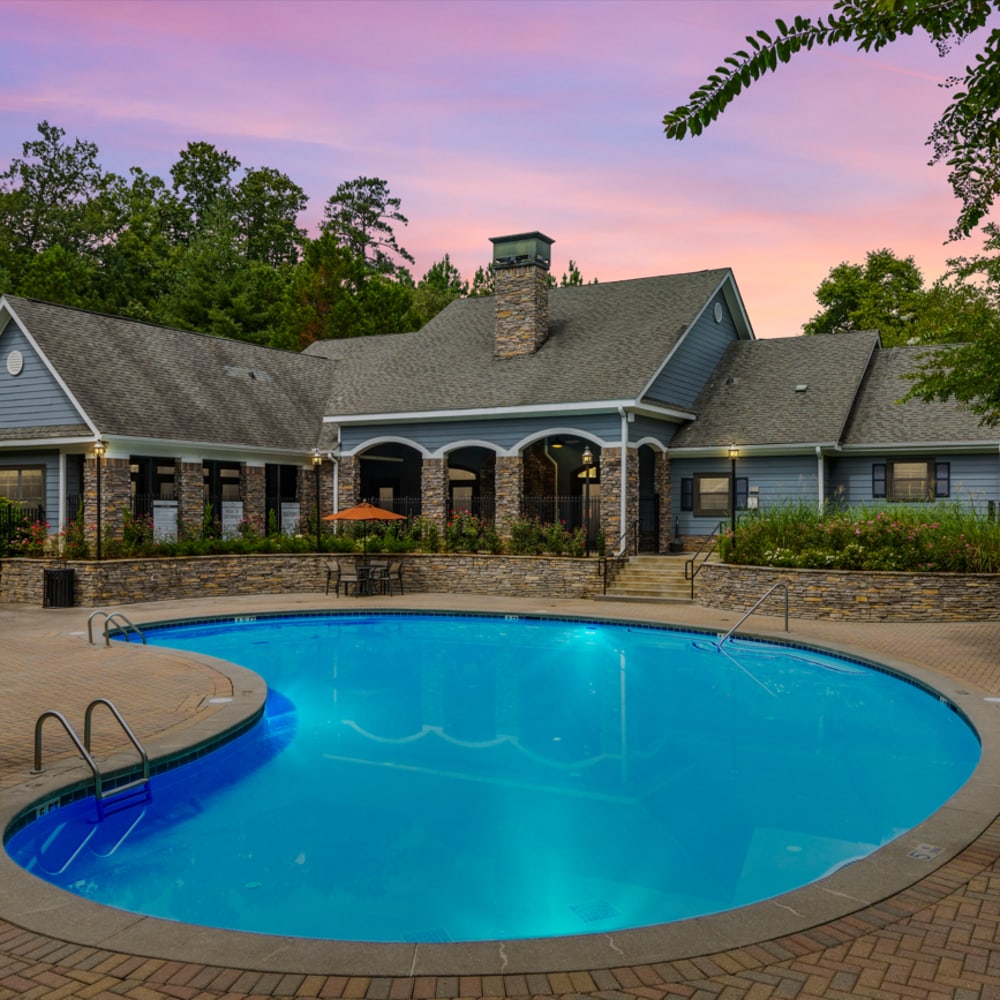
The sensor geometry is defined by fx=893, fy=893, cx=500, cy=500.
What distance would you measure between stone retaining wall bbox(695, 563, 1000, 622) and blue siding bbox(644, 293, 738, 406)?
7.13 meters

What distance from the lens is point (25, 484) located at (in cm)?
2383

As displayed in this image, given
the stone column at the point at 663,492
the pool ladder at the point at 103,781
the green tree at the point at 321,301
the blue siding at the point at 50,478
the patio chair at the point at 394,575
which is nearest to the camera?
the pool ladder at the point at 103,781

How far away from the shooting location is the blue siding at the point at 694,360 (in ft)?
80.8

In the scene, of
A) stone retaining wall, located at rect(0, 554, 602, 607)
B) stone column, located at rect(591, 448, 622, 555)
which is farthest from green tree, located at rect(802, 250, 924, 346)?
stone retaining wall, located at rect(0, 554, 602, 607)

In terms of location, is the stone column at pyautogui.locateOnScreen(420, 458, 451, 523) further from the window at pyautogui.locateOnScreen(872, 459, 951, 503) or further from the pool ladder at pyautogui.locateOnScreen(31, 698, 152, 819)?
the pool ladder at pyautogui.locateOnScreen(31, 698, 152, 819)

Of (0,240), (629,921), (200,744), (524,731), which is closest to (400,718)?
(524,731)

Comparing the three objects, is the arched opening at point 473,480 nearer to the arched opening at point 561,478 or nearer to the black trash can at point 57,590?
the arched opening at point 561,478

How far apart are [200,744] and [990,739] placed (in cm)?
763

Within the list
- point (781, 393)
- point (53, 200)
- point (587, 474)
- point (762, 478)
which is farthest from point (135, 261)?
point (762, 478)

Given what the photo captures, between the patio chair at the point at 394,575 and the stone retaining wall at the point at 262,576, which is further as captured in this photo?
the patio chair at the point at 394,575

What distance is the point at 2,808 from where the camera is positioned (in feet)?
21.9

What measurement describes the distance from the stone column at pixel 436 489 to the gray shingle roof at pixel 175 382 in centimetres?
414

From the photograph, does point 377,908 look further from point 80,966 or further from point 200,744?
point 200,744

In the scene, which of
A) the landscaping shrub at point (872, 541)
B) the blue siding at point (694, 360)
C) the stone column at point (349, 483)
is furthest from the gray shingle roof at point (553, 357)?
the landscaping shrub at point (872, 541)
